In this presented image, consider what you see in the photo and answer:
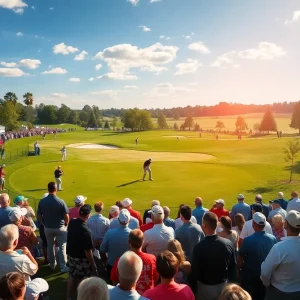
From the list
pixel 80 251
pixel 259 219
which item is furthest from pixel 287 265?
pixel 80 251

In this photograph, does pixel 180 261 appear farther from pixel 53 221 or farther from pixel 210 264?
pixel 53 221

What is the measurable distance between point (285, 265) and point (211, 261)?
1281 millimetres

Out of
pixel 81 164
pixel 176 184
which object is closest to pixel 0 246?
pixel 176 184

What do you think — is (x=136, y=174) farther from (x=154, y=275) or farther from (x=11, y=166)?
(x=154, y=275)

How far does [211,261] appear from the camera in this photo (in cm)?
585

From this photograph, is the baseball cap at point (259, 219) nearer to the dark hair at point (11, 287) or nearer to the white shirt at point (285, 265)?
the white shirt at point (285, 265)

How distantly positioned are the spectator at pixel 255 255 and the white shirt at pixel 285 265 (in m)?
0.92

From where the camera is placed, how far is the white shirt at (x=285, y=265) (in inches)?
223

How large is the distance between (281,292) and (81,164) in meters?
29.9

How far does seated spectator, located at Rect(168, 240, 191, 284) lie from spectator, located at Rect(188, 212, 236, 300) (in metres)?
0.14

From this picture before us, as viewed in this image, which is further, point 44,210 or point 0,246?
point 44,210

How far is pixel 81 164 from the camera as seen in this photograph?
34.1 m

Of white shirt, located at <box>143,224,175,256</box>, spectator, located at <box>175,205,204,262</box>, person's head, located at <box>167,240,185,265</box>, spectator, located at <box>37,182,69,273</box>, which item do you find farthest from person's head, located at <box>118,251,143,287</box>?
spectator, located at <box>37,182,69,273</box>

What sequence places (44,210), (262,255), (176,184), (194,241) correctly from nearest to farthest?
(262,255), (194,241), (44,210), (176,184)
